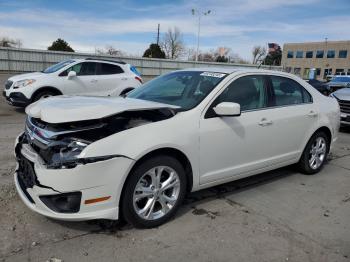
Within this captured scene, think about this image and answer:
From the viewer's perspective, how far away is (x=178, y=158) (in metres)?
3.77

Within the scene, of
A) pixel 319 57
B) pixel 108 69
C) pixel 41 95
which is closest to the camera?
pixel 41 95

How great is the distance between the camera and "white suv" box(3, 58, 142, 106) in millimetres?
10398

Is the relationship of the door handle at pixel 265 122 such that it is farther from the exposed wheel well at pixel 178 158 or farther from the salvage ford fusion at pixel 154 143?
the exposed wheel well at pixel 178 158

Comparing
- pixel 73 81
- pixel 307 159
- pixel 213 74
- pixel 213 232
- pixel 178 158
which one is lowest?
pixel 213 232

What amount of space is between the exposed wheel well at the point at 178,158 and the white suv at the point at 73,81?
25.6 ft

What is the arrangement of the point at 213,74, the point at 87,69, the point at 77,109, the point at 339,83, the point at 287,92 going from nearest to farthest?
the point at 77,109, the point at 213,74, the point at 287,92, the point at 87,69, the point at 339,83

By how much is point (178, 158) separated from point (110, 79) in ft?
27.6

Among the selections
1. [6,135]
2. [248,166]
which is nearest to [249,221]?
[248,166]

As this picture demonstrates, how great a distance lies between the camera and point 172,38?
2672 inches

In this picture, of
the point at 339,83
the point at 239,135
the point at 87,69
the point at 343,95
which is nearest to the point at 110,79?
the point at 87,69

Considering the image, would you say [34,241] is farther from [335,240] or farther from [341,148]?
[341,148]

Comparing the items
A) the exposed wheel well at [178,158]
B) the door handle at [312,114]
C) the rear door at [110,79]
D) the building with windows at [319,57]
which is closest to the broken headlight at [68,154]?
the exposed wheel well at [178,158]

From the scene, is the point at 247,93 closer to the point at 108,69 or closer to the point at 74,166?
the point at 74,166

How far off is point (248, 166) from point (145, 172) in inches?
63.6
